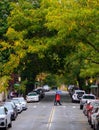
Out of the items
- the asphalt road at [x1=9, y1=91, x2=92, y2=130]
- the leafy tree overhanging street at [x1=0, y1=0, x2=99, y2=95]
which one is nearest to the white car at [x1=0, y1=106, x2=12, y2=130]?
the asphalt road at [x1=9, y1=91, x2=92, y2=130]

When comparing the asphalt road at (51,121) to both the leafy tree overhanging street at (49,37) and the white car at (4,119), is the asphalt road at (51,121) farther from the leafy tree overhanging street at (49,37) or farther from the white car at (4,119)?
the leafy tree overhanging street at (49,37)

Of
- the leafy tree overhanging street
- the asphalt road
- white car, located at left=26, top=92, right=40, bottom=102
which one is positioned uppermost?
the leafy tree overhanging street

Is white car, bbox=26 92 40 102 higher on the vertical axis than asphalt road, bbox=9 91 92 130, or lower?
higher

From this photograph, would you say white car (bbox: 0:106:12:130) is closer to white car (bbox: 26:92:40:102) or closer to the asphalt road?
the asphalt road

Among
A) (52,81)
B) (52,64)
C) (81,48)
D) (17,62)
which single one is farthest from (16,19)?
(52,81)

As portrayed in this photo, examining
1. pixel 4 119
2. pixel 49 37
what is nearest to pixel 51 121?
pixel 4 119

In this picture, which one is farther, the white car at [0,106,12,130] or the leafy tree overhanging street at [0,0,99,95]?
the white car at [0,106,12,130]

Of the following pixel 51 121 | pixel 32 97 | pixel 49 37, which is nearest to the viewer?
pixel 51 121

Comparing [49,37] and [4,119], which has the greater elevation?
[49,37]

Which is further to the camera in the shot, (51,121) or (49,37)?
(49,37)

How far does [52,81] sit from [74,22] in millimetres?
147967

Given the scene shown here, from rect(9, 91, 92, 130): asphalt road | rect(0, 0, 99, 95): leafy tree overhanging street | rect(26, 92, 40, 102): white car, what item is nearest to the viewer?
rect(0, 0, 99, 95): leafy tree overhanging street

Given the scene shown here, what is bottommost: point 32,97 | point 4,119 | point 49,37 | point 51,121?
point 51,121

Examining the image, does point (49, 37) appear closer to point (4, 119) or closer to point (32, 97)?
point (32, 97)
